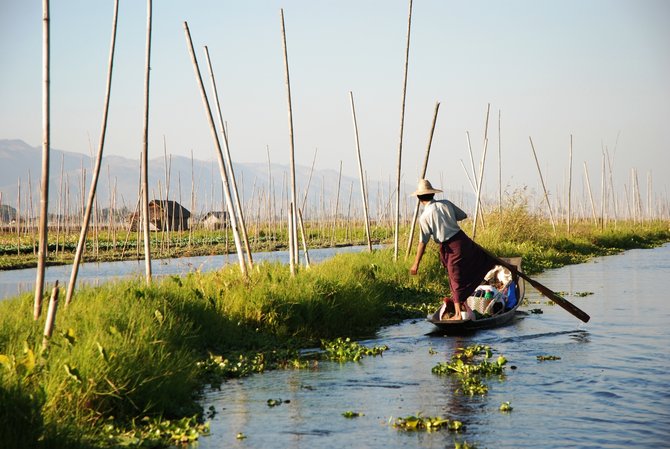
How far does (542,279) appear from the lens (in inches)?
728

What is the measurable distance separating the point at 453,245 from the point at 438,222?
385mm

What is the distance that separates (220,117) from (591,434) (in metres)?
7.01

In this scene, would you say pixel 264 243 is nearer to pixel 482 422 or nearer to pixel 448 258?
pixel 448 258

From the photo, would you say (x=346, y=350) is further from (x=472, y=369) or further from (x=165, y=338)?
(x=165, y=338)

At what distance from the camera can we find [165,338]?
7273 millimetres

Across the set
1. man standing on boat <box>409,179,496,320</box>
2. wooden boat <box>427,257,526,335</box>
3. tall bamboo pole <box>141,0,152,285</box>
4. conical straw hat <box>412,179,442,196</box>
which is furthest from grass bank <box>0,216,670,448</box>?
conical straw hat <box>412,179,442,196</box>

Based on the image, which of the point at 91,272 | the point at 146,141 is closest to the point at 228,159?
the point at 146,141

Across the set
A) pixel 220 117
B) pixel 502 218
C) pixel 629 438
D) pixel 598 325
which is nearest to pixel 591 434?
pixel 629 438

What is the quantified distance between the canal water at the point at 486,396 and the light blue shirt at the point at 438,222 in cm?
126

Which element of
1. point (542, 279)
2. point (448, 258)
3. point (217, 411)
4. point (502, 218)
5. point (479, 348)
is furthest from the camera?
point (502, 218)

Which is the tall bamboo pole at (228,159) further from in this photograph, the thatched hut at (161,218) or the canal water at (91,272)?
the thatched hut at (161,218)

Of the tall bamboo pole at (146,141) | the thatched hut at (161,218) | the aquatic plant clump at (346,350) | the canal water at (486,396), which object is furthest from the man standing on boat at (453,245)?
the thatched hut at (161,218)

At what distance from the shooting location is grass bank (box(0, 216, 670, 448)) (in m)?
5.32

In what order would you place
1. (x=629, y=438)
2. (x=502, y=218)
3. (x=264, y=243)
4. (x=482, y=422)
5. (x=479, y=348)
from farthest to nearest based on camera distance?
(x=264, y=243), (x=502, y=218), (x=479, y=348), (x=482, y=422), (x=629, y=438)
